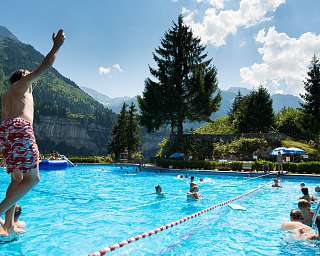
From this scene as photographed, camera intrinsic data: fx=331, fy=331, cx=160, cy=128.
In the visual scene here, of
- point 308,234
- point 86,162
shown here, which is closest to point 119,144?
point 86,162

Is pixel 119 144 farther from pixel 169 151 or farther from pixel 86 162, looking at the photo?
pixel 169 151

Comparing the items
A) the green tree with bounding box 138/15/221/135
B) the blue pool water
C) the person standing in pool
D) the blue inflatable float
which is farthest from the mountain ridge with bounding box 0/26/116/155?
the blue pool water

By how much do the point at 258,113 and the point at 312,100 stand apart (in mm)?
10746

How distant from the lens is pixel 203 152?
41406mm

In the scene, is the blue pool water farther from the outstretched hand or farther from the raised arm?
the outstretched hand

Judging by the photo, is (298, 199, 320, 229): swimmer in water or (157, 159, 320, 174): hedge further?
(157, 159, 320, 174): hedge

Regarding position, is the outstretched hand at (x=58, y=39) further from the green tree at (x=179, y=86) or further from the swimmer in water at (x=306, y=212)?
the green tree at (x=179, y=86)

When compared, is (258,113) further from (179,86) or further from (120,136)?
(120,136)

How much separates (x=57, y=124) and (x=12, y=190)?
169287 mm

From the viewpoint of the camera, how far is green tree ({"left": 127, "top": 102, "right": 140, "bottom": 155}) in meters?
55.4

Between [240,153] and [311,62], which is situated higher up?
[311,62]

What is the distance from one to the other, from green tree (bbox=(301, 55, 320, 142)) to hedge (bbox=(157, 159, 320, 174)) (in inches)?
604

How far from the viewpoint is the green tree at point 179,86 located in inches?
1729

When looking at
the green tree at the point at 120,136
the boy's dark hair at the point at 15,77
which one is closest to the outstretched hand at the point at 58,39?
the boy's dark hair at the point at 15,77
